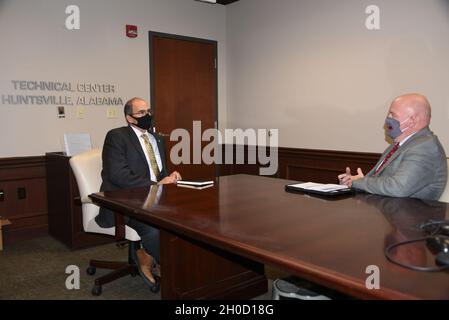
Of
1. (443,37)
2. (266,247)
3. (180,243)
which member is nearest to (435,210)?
(266,247)

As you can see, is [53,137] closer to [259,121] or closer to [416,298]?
[259,121]

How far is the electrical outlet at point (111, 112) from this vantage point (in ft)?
14.4

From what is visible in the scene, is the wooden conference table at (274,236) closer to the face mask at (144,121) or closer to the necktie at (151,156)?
the necktie at (151,156)

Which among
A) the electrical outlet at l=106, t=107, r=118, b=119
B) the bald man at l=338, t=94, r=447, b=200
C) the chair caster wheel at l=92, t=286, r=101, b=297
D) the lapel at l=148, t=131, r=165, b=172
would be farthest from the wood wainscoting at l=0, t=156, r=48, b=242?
the bald man at l=338, t=94, r=447, b=200

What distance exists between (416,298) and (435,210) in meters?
0.94

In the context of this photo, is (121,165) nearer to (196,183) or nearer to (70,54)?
(196,183)

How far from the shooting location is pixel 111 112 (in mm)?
4422

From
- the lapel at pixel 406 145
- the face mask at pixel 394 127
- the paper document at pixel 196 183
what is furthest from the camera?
the paper document at pixel 196 183

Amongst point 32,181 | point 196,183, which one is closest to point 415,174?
point 196,183

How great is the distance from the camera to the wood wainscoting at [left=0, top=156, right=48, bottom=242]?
3816 mm

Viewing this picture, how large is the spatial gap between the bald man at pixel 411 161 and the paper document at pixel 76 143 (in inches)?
106

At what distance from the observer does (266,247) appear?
126cm

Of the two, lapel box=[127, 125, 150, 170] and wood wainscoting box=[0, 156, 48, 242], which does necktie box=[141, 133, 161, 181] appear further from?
wood wainscoting box=[0, 156, 48, 242]

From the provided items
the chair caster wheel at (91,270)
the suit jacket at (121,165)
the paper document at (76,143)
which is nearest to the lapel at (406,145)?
the suit jacket at (121,165)
